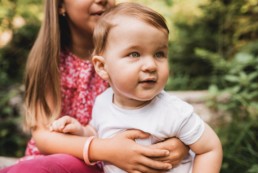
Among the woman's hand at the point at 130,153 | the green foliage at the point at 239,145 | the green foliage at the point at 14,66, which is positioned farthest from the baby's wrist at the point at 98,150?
the green foliage at the point at 14,66

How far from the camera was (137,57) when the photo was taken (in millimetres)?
1614

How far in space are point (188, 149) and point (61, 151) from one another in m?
0.62

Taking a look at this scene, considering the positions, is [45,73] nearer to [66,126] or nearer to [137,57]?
[66,126]

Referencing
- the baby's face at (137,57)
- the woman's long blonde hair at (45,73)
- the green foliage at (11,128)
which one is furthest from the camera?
the green foliage at (11,128)

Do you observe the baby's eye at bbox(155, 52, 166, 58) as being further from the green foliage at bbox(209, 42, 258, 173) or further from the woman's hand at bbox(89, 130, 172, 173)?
the green foliage at bbox(209, 42, 258, 173)

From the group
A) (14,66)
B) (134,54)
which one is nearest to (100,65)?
(134,54)

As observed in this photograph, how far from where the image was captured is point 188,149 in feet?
5.70

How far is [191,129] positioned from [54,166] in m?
0.61

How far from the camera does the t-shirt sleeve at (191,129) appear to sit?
5.31ft

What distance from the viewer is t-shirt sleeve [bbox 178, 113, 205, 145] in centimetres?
162

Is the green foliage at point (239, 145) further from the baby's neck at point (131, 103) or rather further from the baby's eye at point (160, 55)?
the baby's eye at point (160, 55)

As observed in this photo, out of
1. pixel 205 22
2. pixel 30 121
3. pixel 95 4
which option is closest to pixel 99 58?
pixel 95 4

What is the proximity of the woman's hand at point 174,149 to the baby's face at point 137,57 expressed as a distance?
21 cm

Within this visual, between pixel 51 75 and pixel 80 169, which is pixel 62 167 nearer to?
pixel 80 169
